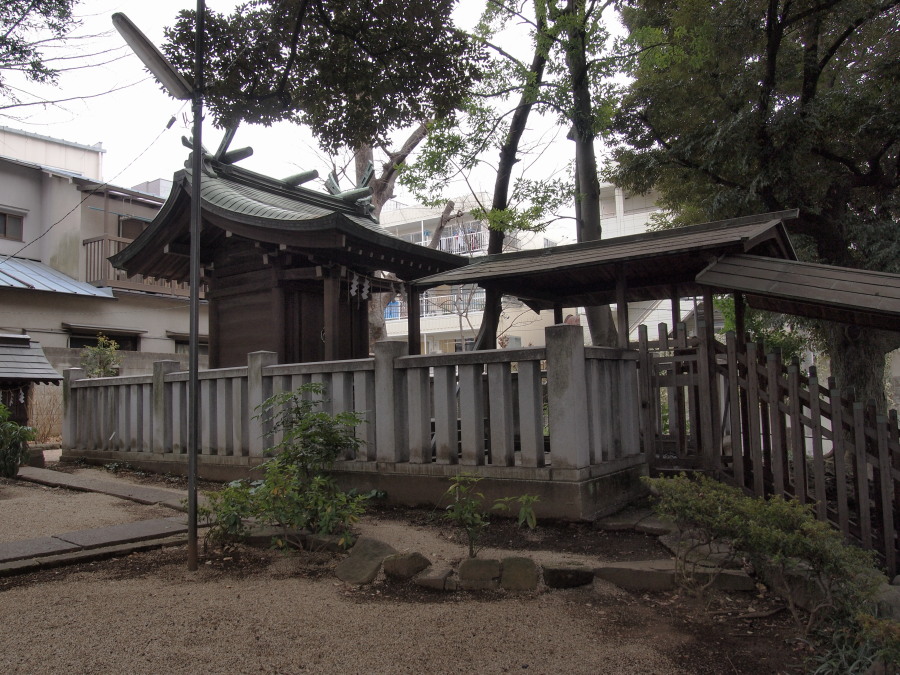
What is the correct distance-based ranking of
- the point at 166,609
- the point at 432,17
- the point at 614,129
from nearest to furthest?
the point at 166,609 < the point at 432,17 < the point at 614,129

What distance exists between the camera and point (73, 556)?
16.1ft

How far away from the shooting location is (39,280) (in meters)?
18.3

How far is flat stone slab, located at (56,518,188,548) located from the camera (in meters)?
5.25

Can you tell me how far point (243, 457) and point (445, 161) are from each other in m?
6.77

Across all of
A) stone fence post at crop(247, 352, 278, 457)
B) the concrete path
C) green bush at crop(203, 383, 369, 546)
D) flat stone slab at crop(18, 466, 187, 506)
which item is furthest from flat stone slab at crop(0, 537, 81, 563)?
stone fence post at crop(247, 352, 278, 457)

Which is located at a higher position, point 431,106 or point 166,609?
point 431,106

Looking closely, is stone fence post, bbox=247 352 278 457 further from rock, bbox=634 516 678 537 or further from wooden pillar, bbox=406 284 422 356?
rock, bbox=634 516 678 537

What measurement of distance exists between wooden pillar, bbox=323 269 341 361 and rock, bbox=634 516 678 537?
5.46 metres

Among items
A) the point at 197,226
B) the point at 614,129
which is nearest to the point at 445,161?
the point at 614,129

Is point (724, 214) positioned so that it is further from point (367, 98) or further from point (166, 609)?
point (166, 609)

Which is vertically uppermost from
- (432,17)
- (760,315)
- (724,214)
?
(432,17)

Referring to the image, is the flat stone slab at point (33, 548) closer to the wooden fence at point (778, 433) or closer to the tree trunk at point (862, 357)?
the wooden fence at point (778, 433)

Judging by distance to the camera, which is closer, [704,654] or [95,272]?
[704,654]

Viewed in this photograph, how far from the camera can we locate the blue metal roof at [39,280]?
17469mm
